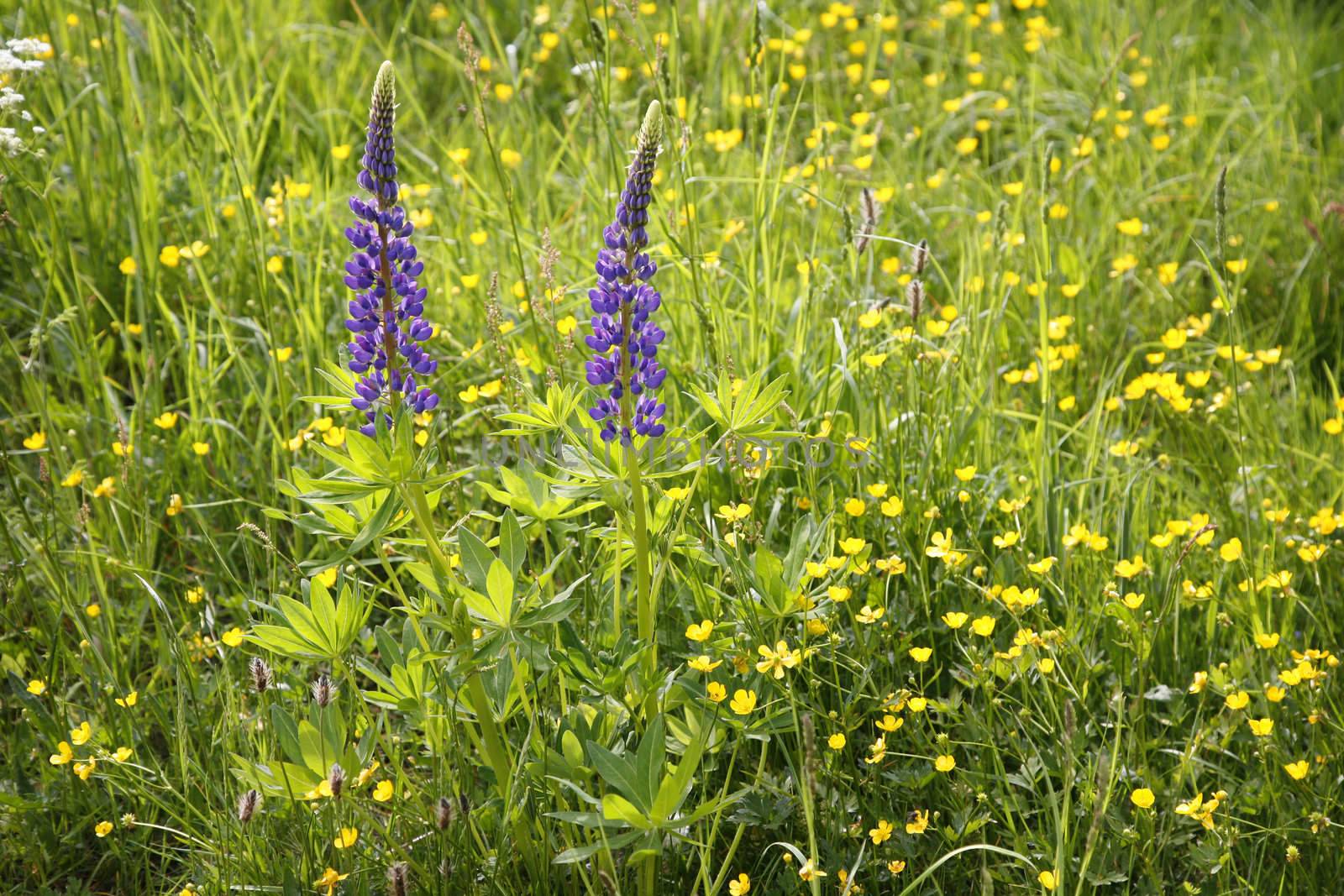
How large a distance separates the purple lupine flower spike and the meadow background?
0.10 meters

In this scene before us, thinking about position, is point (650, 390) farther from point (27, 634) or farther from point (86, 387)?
point (86, 387)

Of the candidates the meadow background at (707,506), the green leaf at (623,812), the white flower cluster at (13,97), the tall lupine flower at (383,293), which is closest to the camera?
the green leaf at (623,812)

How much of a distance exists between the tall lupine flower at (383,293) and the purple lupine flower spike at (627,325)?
0.27 m

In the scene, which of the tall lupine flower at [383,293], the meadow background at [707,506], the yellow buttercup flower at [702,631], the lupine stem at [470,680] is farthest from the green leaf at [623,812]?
the tall lupine flower at [383,293]

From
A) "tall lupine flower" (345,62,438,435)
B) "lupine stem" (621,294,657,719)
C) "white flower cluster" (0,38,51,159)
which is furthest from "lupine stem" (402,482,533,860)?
"white flower cluster" (0,38,51,159)

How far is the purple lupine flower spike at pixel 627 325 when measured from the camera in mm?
1937

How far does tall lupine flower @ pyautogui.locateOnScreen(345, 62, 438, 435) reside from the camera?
1.93 metres

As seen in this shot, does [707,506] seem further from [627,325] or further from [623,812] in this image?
[623,812]

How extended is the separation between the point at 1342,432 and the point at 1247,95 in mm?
2113

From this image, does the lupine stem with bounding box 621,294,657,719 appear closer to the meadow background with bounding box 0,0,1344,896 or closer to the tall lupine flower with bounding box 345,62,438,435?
the meadow background with bounding box 0,0,1344,896

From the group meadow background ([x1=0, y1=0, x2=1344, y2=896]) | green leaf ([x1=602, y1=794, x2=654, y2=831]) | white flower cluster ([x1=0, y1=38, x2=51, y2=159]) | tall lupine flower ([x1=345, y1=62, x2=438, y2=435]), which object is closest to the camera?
green leaf ([x1=602, y1=794, x2=654, y2=831])

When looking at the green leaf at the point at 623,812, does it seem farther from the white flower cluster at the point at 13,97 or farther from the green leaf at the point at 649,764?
the white flower cluster at the point at 13,97

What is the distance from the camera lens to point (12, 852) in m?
2.41

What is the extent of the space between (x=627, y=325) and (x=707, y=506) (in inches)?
28.5
